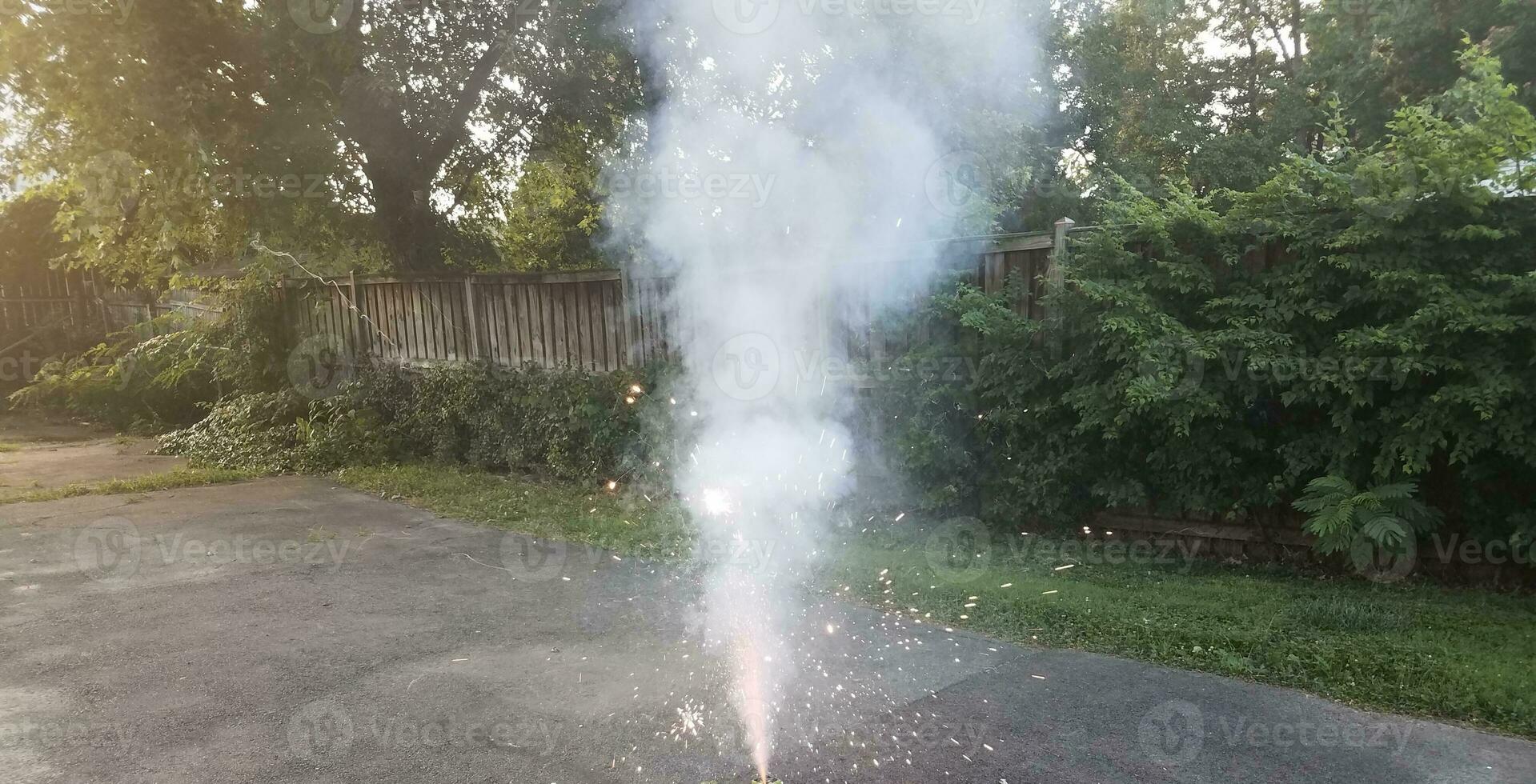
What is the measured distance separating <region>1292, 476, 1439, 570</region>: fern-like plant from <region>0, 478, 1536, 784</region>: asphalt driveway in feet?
4.25

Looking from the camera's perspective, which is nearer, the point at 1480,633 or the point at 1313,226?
the point at 1480,633

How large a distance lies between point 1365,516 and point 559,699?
4082 mm

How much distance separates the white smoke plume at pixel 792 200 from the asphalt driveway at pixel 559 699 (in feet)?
4.63

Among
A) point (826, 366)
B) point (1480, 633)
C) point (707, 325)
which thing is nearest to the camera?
point (1480, 633)

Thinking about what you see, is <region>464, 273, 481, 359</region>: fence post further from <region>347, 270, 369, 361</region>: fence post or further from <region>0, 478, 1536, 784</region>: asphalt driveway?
<region>0, 478, 1536, 784</region>: asphalt driveway

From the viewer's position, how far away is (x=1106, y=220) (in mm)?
5750

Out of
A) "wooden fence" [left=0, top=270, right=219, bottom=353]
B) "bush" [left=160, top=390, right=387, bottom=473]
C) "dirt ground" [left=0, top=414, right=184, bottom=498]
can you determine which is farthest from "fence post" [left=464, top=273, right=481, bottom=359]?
"wooden fence" [left=0, top=270, right=219, bottom=353]

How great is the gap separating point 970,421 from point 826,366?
1.27 meters

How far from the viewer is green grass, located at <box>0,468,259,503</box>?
8.66m

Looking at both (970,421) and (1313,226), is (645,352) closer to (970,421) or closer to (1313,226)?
(970,421)

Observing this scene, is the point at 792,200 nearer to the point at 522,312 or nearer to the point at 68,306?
the point at 522,312

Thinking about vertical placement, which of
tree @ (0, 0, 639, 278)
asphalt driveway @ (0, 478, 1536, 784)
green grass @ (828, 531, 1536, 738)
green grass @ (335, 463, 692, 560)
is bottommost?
asphalt driveway @ (0, 478, 1536, 784)

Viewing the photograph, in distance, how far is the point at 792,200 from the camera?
26.9 feet

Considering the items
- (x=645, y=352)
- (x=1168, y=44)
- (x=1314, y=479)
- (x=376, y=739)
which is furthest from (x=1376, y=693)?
(x=1168, y=44)
